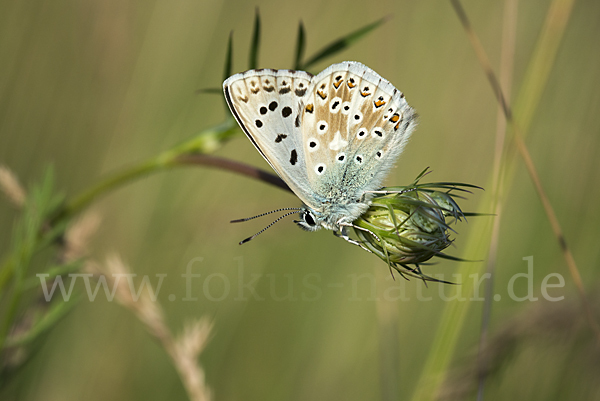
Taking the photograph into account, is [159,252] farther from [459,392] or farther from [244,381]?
[459,392]

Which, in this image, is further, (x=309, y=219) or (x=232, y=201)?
(x=232, y=201)

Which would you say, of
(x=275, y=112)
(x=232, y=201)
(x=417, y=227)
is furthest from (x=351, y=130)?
(x=232, y=201)

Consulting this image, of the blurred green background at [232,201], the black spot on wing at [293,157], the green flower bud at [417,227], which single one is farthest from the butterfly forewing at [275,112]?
the blurred green background at [232,201]

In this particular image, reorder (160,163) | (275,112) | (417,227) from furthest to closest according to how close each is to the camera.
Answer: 1. (160,163)
2. (275,112)
3. (417,227)

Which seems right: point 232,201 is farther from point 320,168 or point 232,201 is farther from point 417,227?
point 417,227

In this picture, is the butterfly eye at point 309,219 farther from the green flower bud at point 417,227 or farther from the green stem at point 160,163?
the green stem at point 160,163

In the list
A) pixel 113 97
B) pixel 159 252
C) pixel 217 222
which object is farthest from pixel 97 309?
pixel 113 97

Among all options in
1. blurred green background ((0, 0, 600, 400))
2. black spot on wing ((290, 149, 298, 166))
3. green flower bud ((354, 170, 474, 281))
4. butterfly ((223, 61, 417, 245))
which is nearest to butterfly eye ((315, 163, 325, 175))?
butterfly ((223, 61, 417, 245))
